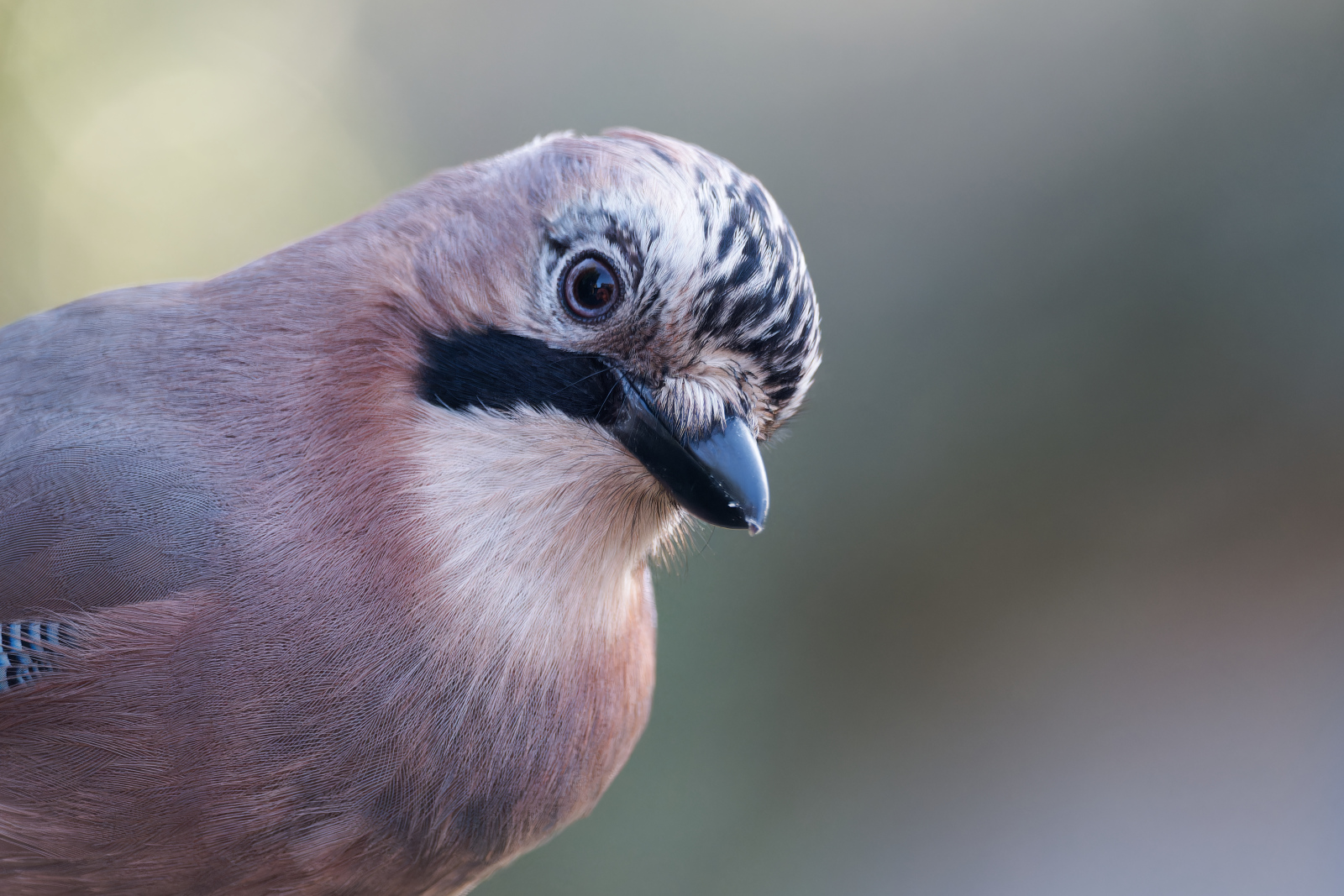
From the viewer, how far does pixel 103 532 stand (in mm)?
1812

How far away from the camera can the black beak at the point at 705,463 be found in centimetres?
178

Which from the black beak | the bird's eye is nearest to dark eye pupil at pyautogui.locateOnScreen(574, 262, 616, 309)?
the bird's eye

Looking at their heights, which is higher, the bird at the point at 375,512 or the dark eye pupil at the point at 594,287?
the dark eye pupil at the point at 594,287

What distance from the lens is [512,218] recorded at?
1.89m

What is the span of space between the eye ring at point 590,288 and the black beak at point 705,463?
13 cm

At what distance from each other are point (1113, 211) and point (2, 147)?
5.60 m

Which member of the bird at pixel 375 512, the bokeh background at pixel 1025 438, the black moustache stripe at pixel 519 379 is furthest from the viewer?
the bokeh background at pixel 1025 438

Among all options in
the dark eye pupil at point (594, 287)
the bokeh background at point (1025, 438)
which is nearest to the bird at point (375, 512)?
the dark eye pupil at point (594, 287)

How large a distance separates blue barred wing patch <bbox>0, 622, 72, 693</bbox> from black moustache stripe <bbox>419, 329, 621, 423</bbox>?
2.46 feet

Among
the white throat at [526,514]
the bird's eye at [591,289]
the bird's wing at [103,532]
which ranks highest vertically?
the bird's eye at [591,289]

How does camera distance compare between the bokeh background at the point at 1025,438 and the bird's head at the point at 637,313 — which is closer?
the bird's head at the point at 637,313

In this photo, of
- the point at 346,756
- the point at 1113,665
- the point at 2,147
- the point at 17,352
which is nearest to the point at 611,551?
the point at 346,756

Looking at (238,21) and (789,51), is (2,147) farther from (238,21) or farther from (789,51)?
(789,51)

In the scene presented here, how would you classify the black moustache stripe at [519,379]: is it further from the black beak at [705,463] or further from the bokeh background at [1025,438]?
the bokeh background at [1025,438]
